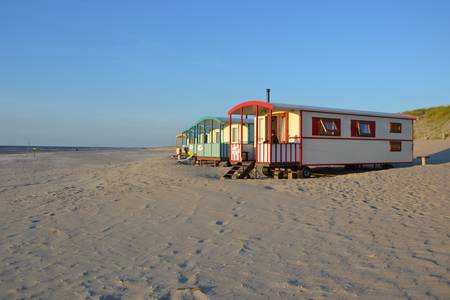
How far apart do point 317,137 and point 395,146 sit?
5.88 metres

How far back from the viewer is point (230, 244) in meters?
5.98

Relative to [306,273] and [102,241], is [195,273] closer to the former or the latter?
[306,273]

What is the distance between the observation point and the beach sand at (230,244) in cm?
429

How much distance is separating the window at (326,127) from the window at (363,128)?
0.99 m

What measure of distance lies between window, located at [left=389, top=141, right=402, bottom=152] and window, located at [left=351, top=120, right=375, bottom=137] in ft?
5.59

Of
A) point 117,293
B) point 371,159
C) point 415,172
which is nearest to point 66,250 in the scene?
point 117,293

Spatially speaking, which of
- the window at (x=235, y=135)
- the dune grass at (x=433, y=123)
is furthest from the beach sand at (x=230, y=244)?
the dune grass at (x=433, y=123)

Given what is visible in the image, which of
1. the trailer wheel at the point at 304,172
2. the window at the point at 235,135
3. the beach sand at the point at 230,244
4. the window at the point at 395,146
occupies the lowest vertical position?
the beach sand at the point at 230,244

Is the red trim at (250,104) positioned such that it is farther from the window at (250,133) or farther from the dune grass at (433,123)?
the dune grass at (433,123)

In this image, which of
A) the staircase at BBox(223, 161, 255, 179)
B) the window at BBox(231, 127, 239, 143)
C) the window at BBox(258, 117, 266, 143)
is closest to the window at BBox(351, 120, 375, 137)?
the window at BBox(258, 117, 266, 143)

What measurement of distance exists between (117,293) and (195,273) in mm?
1009

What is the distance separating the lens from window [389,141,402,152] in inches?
739

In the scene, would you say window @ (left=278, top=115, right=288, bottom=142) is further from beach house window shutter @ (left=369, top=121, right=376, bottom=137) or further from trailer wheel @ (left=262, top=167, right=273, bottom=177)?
beach house window shutter @ (left=369, top=121, right=376, bottom=137)

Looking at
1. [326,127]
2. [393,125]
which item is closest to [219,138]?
[326,127]
